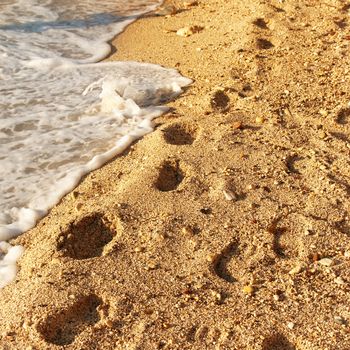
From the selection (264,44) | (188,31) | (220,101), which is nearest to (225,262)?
(220,101)

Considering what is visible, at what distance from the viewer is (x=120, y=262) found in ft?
9.93

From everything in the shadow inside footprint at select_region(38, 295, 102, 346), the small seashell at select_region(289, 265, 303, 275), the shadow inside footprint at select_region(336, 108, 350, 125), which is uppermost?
the small seashell at select_region(289, 265, 303, 275)

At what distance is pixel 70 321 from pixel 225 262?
2.56ft

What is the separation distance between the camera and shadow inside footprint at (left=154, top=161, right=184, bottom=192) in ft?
11.9

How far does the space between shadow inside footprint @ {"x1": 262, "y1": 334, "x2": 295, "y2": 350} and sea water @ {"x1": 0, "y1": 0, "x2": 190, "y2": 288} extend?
1280mm

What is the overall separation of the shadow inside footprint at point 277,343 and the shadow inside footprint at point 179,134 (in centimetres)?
172

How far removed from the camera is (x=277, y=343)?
2617mm

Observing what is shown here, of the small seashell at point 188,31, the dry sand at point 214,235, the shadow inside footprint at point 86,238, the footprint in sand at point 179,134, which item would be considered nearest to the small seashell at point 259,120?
the dry sand at point 214,235

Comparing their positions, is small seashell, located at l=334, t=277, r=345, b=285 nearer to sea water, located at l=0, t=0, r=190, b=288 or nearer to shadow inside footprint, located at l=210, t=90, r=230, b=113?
sea water, located at l=0, t=0, r=190, b=288

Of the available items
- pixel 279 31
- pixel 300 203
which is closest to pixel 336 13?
pixel 279 31

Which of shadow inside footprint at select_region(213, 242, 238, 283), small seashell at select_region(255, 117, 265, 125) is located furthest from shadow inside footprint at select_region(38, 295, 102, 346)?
small seashell at select_region(255, 117, 265, 125)

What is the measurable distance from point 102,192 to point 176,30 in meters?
2.99

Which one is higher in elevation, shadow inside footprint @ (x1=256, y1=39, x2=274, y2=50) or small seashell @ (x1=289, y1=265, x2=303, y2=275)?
small seashell @ (x1=289, y1=265, x2=303, y2=275)

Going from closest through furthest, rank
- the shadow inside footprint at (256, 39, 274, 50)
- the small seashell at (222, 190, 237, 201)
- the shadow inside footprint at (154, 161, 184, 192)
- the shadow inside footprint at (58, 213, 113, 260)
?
the shadow inside footprint at (58, 213, 113, 260) < the small seashell at (222, 190, 237, 201) < the shadow inside footprint at (154, 161, 184, 192) < the shadow inside footprint at (256, 39, 274, 50)
